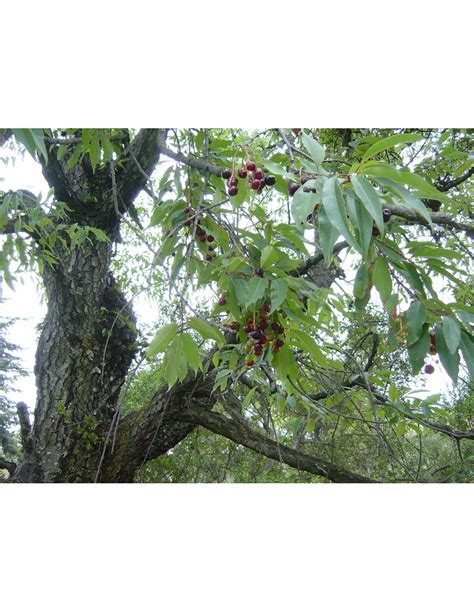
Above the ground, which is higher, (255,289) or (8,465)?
(255,289)

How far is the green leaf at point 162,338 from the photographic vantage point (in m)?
0.72

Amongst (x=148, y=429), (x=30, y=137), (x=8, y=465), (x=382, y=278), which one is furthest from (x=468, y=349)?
(x=8, y=465)

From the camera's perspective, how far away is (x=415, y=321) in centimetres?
Answer: 68

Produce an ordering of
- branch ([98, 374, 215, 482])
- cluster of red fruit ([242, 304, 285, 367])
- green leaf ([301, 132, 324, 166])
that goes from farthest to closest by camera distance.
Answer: branch ([98, 374, 215, 482]), cluster of red fruit ([242, 304, 285, 367]), green leaf ([301, 132, 324, 166])

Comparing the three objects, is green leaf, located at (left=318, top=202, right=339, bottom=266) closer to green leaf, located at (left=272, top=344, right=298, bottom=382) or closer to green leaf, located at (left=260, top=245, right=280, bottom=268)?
green leaf, located at (left=260, top=245, right=280, bottom=268)

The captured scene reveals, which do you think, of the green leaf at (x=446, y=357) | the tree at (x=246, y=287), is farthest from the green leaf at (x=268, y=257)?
the green leaf at (x=446, y=357)

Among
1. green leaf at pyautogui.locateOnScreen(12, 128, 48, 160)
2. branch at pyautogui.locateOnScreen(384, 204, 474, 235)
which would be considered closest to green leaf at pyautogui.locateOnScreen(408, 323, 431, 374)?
branch at pyautogui.locateOnScreen(384, 204, 474, 235)

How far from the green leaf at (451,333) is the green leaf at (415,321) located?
0.03 m

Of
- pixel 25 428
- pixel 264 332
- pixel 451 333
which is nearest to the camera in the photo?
pixel 451 333

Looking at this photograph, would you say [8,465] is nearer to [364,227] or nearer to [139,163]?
[139,163]

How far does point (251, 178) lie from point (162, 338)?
0.82 ft

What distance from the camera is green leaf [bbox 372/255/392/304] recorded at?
713 mm
